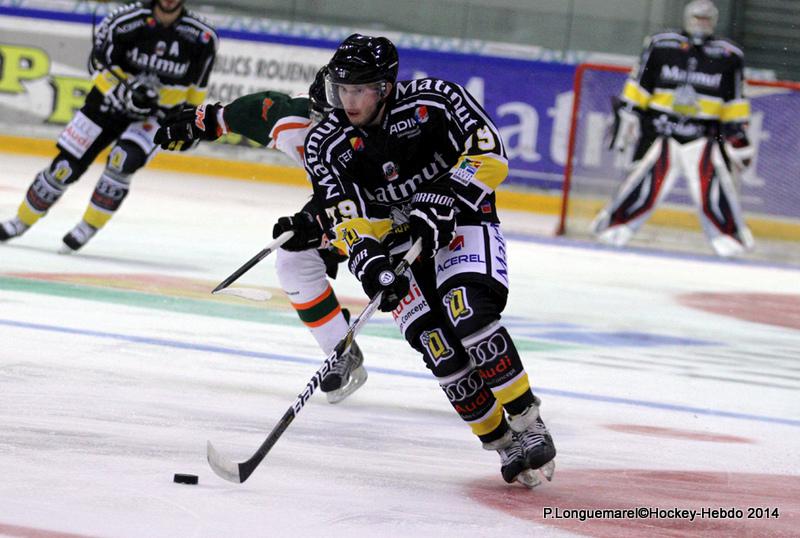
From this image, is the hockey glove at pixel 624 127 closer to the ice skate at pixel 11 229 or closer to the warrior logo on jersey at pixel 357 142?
the ice skate at pixel 11 229

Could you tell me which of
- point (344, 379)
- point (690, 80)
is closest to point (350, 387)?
point (344, 379)

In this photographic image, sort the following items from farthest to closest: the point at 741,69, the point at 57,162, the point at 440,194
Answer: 1. the point at 741,69
2. the point at 57,162
3. the point at 440,194

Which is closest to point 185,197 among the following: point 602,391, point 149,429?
point 602,391

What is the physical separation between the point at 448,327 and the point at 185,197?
6727 mm

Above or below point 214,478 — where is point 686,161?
below

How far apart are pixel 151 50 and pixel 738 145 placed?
A: 431 cm

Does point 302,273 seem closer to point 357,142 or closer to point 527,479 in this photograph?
point 357,142

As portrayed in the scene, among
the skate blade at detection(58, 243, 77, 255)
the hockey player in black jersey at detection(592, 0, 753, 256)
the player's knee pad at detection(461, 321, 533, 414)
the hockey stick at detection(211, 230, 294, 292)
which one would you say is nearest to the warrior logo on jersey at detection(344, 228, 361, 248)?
the player's knee pad at detection(461, 321, 533, 414)

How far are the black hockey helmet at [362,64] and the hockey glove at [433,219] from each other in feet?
0.96

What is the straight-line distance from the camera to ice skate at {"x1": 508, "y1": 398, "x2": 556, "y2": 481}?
124 inches

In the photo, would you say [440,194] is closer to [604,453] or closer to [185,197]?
[604,453]

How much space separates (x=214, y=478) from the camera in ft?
9.77

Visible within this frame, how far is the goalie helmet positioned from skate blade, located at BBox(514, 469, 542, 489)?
21.5 ft

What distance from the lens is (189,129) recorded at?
4.19 meters
